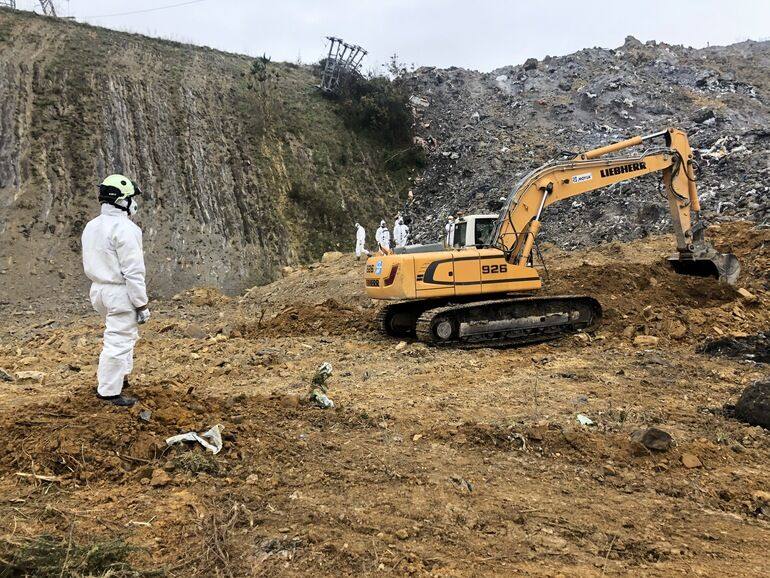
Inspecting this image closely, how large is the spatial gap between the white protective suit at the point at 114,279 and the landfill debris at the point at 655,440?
13.1 ft

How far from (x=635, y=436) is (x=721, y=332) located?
471 cm

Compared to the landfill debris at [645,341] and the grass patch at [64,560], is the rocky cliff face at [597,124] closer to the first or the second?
the landfill debris at [645,341]

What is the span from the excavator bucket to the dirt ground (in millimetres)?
3176

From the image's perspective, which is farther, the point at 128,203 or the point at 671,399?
the point at 671,399

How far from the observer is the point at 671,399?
559cm

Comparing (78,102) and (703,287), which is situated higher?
(78,102)

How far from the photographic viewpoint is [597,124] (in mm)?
25672

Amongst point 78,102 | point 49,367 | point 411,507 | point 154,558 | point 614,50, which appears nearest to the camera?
point 154,558

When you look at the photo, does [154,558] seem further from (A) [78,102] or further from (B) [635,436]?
(A) [78,102]

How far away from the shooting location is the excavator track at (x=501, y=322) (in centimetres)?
855

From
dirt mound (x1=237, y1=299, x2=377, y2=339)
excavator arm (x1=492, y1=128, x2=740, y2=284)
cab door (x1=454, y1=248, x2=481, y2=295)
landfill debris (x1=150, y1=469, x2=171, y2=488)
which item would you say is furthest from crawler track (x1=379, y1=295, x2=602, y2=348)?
landfill debris (x1=150, y1=469, x2=171, y2=488)

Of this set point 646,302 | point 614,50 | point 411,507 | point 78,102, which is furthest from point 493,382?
point 614,50

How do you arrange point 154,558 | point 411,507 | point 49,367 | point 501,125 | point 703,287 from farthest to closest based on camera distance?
1. point 501,125
2. point 703,287
3. point 49,367
4. point 411,507
5. point 154,558

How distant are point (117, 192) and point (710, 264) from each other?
9618 millimetres
